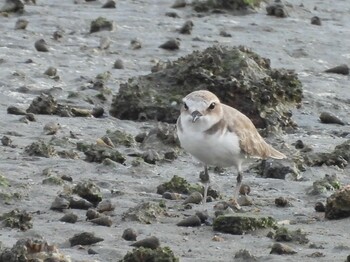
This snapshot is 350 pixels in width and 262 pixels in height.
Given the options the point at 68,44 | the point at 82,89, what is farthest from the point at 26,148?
the point at 68,44

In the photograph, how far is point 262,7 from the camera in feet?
65.6

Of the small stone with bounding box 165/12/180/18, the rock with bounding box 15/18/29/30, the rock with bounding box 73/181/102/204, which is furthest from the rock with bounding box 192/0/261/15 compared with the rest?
the rock with bounding box 73/181/102/204

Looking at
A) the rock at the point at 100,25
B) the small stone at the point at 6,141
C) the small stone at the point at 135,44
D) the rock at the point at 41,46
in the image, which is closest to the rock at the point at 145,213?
the small stone at the point at 6,141

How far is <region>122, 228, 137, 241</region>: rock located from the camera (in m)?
8.79

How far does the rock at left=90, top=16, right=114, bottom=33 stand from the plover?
7402 mm

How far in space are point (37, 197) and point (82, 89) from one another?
468 cm

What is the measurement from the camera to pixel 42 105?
1330 cm

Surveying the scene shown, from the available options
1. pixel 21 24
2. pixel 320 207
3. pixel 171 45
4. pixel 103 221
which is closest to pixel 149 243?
pixel 103 221

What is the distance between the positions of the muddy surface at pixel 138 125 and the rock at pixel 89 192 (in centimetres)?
18

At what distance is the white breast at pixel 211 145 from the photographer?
10078 millimetres

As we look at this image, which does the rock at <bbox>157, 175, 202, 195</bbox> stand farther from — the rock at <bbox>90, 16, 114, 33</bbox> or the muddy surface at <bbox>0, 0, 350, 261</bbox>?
the rock at <bbox>90, 16, 114, 33</bbox>

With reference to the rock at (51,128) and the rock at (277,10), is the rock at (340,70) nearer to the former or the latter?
the rock at (277,10)

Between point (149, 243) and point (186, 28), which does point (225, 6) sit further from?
point (149, 243)

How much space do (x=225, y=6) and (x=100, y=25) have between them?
2.72 m
